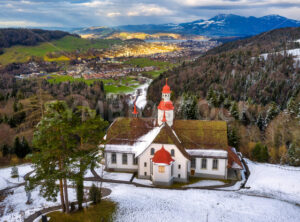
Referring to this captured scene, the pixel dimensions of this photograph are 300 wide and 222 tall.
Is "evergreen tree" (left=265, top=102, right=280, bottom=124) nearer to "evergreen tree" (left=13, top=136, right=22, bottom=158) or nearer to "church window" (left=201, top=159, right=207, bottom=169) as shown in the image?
Result: "church window" (left=201, top=159, right=207, bottom=169)

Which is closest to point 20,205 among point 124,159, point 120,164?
point 120,164

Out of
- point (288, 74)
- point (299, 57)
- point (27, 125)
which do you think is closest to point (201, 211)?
point (27, 125)

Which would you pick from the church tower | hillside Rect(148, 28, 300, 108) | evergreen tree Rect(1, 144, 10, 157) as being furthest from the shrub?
hillside Rect(148, 28, 300, 108)

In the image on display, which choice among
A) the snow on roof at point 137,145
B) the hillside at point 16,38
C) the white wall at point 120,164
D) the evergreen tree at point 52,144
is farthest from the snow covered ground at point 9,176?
the hillside at point 16,38

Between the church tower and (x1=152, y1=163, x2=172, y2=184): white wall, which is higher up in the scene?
the church tower

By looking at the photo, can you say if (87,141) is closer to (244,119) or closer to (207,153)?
(207,153)

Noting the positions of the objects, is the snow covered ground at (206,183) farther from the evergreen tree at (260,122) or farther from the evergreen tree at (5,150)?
the evergreen tree at (260,122)
